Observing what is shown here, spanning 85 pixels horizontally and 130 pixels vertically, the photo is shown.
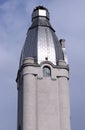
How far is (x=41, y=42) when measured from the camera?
5606 centimetres

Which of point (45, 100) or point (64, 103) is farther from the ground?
point (45, 100)

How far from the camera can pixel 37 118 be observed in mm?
50125

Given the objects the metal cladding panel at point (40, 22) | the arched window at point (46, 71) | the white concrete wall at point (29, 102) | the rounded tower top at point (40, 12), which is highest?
the rounded tower top at point (40, 12)

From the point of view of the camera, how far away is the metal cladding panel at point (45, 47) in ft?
180

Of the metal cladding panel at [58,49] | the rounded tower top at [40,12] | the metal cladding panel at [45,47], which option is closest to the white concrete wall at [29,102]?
the metal cladding panel at [45,47]

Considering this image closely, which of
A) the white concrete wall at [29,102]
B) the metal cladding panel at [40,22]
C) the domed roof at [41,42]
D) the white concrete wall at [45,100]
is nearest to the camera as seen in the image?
the white concrete wall at [29,102]

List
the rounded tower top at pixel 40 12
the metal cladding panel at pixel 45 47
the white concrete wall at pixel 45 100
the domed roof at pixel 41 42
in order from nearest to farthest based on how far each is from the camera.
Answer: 1. the white concrete wall at pixel 45 100
2. the metal cladding panel at pixel 45 47
3. the domed roof at pixel 41 42
4. the rounded tower top at pixel 40 12

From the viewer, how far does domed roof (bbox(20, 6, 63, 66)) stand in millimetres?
55156

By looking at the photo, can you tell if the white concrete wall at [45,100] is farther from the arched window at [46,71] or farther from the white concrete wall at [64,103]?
the arched window at [46,71]

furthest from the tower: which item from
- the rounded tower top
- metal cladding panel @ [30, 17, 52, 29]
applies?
the rounded tower top

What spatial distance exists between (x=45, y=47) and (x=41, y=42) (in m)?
1.09

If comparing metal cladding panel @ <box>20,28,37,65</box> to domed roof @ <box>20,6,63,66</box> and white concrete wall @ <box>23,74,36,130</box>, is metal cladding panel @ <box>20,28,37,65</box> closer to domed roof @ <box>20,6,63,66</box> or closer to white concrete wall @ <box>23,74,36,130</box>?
domed roof @ <box>20,6,63,66</box>

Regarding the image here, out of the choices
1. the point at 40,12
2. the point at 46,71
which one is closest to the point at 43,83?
the point at 46,71

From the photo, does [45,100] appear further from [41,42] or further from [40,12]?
[40,12]
